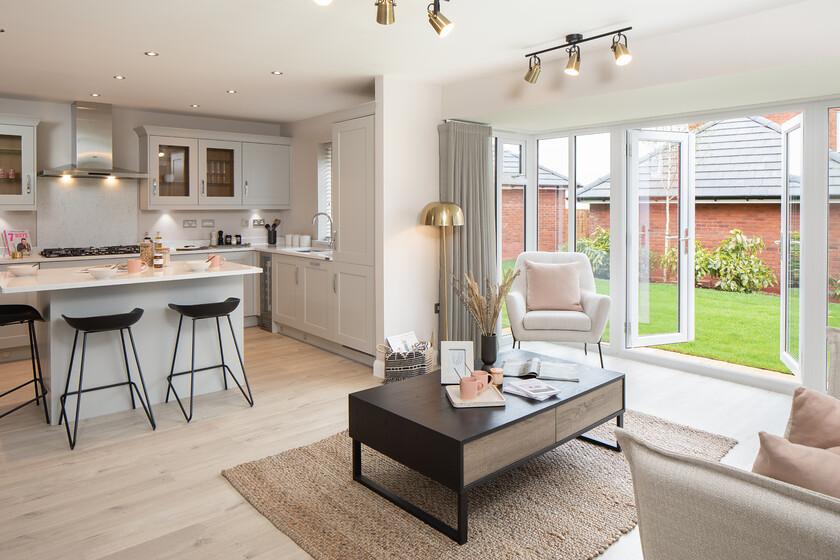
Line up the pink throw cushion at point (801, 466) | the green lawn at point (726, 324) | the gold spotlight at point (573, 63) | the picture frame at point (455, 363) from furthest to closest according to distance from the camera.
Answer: the green lawn at point (726, 324)
the gold spotlight at point (573, 63)
the picture frame at point (455, 363)
the pink throw cushion at point (801, 466)

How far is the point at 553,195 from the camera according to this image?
587cm

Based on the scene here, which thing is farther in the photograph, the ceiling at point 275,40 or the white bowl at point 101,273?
the white bowl at point 101,273

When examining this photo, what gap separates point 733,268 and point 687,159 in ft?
7.98

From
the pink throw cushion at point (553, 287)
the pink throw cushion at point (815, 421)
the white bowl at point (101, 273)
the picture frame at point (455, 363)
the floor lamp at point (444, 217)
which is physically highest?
the floor lamp at point (444, 217)

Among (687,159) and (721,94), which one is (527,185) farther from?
(721,94)

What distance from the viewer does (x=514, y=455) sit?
8.40 feet

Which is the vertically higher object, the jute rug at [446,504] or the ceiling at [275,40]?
the ceiling at [275,40]

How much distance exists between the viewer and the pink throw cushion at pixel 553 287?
16.0 feet

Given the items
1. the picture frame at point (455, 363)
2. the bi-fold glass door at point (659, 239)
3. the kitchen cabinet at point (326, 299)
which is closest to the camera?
the picture frame at point (455, 363)

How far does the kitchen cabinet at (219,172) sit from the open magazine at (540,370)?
14.2 ft

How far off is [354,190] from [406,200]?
50 cm

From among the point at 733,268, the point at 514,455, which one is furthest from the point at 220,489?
the point at 733,268

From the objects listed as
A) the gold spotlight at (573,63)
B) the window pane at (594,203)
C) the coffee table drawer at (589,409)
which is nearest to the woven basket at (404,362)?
the coffee table drawer at (589,409)

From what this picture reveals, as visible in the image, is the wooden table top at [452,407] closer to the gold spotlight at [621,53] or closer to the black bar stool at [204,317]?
the black bar stool at [204,317]
